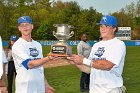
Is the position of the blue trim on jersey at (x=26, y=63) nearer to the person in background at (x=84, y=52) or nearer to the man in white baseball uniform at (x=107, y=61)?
the man in white baseball uniform at (x=107, y=61)

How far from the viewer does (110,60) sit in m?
5.50

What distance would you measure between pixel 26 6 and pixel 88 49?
76.9 metres

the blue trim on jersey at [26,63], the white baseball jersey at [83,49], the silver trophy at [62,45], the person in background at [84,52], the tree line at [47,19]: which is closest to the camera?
the silver trophy at [62,45]

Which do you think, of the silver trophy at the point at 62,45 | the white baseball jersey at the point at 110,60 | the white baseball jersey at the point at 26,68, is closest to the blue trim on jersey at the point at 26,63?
the white baseball jersey at the point at 26,68

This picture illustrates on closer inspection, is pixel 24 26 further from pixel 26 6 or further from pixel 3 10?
pixel 26 6

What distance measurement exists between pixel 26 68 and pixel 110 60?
1.29 meters

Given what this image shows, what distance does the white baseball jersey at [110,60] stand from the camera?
5.52 m

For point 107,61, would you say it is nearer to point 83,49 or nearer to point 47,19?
point 83,49

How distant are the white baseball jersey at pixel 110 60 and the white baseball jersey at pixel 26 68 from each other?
870 mm

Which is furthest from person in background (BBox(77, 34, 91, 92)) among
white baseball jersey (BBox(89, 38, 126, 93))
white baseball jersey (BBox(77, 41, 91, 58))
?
white baseball jersey (BBox(89, 38, 126, 93))

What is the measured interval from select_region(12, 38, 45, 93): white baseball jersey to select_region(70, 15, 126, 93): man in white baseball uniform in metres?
0.71

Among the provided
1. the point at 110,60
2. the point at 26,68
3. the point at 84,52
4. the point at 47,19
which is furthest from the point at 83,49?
the point at 47,19

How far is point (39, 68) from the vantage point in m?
6.06

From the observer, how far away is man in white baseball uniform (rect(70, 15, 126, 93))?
550 cm
